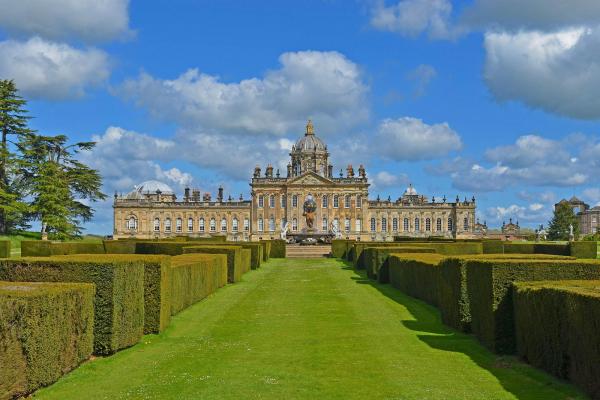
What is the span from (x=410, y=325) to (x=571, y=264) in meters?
3.66

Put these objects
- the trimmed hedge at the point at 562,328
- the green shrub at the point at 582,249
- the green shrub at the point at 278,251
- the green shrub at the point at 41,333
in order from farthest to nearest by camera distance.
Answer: the green shrub at the point at 278,251 → the green shrub at the point at 582,249 → the trimmed hedge at the point at 562,328 → the green shrub at the point at 41,333

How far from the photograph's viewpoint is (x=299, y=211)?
90.1 m

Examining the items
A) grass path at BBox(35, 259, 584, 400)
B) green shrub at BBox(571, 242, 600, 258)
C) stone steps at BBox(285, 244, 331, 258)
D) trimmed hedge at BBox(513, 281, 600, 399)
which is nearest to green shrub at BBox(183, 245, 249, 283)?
grass path at BBox(35, 259, 584, 400)

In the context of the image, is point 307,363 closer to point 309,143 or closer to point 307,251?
point 307,251

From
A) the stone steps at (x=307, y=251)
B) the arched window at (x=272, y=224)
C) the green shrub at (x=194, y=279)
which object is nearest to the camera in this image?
the green shrub at (x=194, y=279)

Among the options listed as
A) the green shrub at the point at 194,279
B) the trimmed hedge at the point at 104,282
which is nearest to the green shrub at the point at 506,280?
the trimmed hedge at the point at 104,282

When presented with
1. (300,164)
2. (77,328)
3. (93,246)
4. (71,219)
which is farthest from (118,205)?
(77,328)

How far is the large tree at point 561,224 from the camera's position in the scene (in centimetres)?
7694

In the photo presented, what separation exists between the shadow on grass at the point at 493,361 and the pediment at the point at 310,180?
73002 mm

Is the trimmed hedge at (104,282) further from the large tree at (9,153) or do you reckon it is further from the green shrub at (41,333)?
the large tree at (9,153)

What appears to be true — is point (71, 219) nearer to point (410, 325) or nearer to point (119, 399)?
point (410, 325)

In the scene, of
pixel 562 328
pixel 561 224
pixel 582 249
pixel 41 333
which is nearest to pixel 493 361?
pixel 562 328

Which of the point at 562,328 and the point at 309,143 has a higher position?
the point at 309,143

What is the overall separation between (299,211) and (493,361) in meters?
79.5
